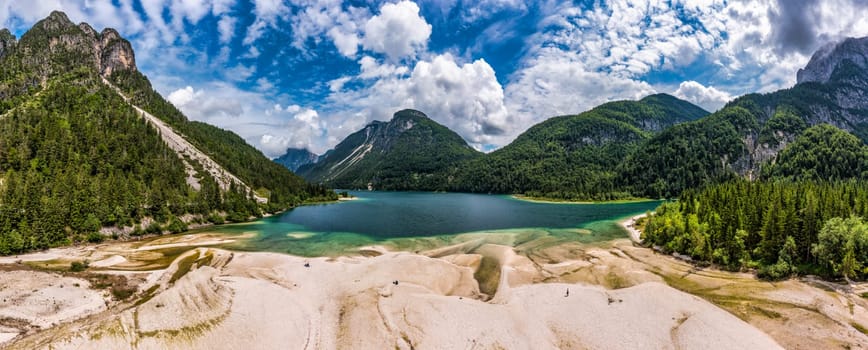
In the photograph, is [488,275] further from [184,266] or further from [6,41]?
[6,41]

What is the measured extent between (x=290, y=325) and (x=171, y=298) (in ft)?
35.8

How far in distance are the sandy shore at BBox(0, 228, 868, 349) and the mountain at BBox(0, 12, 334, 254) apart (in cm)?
2223

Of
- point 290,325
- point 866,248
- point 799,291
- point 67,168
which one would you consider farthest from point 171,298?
point 67,168

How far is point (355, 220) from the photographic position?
9350cm

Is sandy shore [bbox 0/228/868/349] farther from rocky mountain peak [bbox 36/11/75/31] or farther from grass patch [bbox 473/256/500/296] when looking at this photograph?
rocky mountain peak [bbox 36/11/75/31]

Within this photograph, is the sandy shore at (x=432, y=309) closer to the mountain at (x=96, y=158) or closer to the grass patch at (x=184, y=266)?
the grass patch at (x=184, y=266)

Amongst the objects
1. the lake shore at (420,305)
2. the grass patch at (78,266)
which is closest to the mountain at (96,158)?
the grass patch at (78,266)

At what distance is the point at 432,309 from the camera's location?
90.7 ft

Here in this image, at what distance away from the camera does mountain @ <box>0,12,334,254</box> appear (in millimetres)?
57312

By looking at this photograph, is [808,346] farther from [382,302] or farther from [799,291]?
[382,302]

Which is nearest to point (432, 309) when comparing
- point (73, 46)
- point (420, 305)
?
point (420, 305)

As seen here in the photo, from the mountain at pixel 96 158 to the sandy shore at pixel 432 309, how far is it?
72.9ft

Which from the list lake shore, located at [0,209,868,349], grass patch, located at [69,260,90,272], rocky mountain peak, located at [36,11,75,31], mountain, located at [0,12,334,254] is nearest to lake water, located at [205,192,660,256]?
lake shore, located at [0,209,868,349]

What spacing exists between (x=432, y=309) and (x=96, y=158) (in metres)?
96.0
